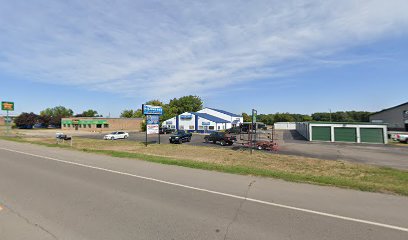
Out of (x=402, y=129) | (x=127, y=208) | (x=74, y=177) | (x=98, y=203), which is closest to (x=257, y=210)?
(x=127, y=208)

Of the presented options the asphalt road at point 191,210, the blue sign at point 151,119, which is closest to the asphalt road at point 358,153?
the blue sign at point 151,119

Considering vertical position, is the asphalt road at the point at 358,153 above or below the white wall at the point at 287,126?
below

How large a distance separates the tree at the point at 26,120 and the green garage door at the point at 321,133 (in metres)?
107

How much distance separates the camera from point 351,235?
15.4 feet

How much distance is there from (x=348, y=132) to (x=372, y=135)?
2892mm

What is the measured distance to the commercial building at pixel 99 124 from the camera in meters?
75.7

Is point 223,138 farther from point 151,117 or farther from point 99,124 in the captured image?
point 99,124

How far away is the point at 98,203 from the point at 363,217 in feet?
21.6

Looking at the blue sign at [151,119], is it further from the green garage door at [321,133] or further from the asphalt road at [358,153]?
the green garage door at [321,133]

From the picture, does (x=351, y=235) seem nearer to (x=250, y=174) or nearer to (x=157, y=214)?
(x=157, y=214)

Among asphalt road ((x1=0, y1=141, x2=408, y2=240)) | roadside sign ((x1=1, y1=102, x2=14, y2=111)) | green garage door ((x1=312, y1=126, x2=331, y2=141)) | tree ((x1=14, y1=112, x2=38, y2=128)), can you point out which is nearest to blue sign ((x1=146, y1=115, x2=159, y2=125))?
asphalt road ((x1=0, y1=141, x2=408, y2=240))

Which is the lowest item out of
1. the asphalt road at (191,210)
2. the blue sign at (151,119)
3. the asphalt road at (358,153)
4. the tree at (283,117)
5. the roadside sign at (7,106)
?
the asphalt road at (358,153)

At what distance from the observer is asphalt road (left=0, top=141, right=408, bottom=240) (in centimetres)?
481

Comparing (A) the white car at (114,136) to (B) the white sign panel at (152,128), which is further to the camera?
(A) the white car at (114,136)
